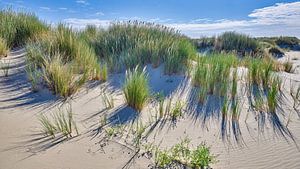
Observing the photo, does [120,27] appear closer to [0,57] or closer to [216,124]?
[0,57]

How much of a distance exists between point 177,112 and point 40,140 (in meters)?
2.28

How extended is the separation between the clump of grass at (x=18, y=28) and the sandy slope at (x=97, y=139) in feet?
14.5

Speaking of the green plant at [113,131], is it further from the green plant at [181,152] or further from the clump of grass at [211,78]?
the clump of grass at [211,78]

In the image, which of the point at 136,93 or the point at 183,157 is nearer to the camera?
the point at 183,157

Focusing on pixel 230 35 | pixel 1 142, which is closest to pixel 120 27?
pixel 1 142

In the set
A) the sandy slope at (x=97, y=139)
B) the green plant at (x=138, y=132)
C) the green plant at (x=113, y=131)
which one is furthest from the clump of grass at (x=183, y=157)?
the green plant at (x=113, y=131)

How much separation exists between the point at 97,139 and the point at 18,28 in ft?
26.3

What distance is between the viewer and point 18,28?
10695 millimetres

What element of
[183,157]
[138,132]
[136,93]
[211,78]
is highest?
[211,78]

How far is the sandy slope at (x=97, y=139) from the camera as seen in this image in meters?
3.75

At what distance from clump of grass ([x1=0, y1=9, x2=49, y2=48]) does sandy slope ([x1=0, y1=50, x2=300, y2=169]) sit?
14.5ft

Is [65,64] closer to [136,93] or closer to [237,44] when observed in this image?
[136,93]

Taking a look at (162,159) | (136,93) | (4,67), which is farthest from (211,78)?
→ (4,67)

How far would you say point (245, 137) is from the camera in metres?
4.73
